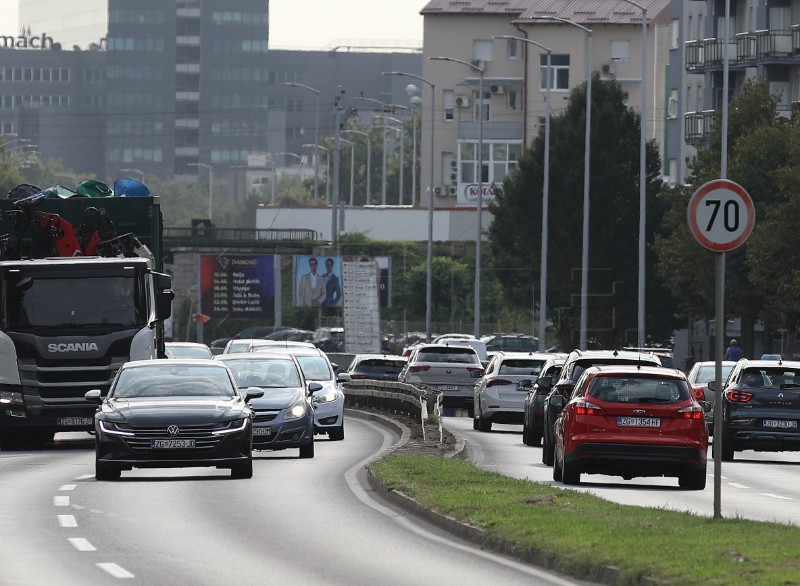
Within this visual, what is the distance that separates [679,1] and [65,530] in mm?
85847

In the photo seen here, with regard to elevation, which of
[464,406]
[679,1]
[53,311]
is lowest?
[464,406]

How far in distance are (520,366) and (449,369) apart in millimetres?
8306

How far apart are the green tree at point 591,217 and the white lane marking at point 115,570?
66246 mm

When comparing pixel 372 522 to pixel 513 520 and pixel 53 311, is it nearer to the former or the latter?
pixel 513 520

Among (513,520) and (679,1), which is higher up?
(679,1)

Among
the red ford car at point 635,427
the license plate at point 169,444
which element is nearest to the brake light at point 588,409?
the red ford car at point 635,427

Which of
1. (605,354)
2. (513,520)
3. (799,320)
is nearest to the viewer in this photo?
(513,520)

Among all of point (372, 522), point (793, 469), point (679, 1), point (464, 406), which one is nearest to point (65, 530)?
point (372, 522)

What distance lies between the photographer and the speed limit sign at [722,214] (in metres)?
18.4

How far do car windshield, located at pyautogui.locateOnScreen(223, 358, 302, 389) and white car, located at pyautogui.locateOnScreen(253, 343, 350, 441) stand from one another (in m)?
3.18

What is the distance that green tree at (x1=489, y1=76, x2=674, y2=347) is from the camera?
82875 mm

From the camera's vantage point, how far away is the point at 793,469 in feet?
106

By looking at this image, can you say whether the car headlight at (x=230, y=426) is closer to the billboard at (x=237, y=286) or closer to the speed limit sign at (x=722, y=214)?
the speed limit sign at (x=722, y=214)

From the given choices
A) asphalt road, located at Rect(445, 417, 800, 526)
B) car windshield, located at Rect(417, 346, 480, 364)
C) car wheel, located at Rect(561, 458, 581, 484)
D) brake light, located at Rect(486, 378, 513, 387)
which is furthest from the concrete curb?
car windshield, located at Rect(417, 346, 480, 364)
